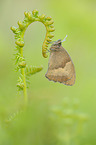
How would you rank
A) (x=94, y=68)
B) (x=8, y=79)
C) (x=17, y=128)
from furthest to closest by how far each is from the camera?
(x=94, y=68) → (x=8, y=79) → (x=17, y=128)

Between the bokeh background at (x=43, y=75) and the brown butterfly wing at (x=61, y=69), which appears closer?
the bokeh background at (x=43, y=75)

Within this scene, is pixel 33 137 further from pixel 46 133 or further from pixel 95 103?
pixel 95 103

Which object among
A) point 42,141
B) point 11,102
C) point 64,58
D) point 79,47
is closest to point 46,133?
point 42,141

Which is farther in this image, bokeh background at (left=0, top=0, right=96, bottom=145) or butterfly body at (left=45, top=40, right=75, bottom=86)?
butterfly body at (left=45, top=40, right=75, bottom=86)

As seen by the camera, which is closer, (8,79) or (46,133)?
(46,133)
